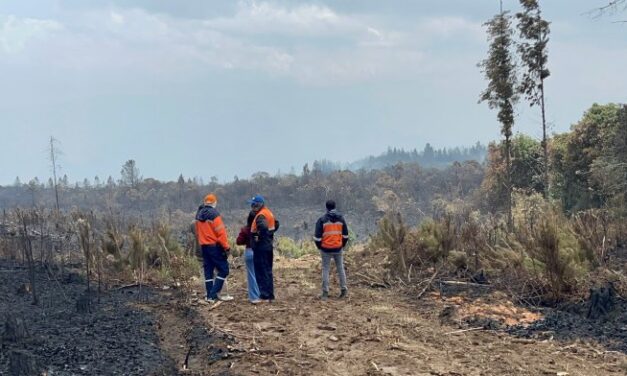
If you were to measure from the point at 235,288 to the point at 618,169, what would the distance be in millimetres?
11619

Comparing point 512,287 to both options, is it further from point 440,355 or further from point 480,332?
point 440,355

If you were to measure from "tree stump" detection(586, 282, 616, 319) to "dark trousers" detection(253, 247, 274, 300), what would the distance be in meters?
4.56

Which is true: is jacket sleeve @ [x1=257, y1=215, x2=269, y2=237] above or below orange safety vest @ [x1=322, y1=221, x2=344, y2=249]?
above

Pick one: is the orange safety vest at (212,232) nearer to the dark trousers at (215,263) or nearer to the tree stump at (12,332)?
the dark trousers at (215,263)

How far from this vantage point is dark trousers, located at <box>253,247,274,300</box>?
9.66 metres

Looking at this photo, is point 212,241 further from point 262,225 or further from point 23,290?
point 23,290

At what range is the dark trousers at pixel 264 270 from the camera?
966cm

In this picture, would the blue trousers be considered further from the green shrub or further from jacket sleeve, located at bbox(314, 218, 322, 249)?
the green shrub

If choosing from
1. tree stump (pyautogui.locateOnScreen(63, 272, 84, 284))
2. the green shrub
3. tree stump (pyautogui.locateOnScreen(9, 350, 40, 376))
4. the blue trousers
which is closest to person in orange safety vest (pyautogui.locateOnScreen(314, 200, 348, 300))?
the blue trousers

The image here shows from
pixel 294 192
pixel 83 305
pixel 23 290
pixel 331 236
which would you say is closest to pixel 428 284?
pixel 331 236

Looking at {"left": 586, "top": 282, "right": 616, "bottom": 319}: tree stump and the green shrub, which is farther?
the green shrub

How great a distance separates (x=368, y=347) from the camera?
696 centimetres

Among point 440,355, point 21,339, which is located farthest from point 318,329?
point 21,339

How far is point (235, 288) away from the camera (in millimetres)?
11961
